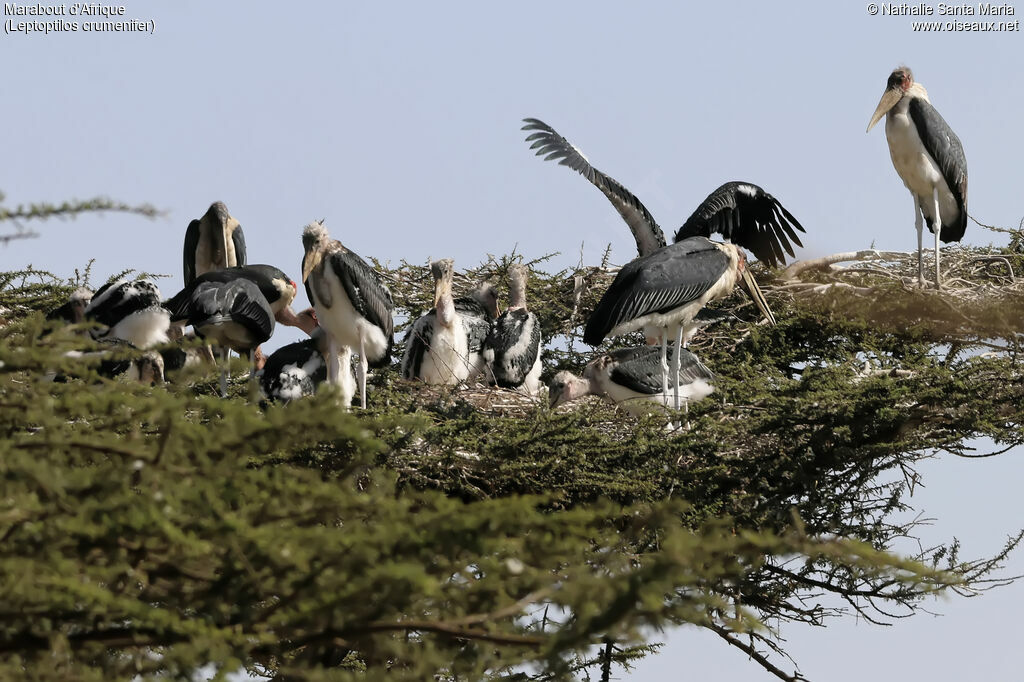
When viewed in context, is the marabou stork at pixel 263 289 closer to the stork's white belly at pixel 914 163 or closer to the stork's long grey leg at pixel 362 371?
the stork's long grey leg at pixel 362 371

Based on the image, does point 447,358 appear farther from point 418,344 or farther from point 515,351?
point 515,351

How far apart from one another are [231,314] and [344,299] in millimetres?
698

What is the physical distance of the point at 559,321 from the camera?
12039 millimetres

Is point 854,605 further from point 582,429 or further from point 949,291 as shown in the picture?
point 949,291

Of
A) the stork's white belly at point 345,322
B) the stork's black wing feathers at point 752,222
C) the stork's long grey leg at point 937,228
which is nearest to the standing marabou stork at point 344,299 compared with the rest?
the stork's white belly at point 345,322

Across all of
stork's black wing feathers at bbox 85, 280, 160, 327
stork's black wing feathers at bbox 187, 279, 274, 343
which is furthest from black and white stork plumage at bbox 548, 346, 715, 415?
stork's black wing feathers at bbox 85, 280, 160, 327

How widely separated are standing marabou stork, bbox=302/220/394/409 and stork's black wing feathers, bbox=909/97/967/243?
4.68 m

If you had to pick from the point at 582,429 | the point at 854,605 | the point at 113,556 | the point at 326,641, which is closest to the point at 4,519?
the point at 113,556

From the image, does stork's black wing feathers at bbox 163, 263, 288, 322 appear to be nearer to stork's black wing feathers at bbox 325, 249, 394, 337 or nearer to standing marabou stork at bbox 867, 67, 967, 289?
stork's black wing feathers at bbox 325, 249, 394, 337

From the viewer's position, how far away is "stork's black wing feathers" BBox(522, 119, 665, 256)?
1159 centimetres

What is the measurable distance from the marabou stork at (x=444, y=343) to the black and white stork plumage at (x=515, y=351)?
11cm

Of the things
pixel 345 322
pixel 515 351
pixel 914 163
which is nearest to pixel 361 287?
pixel 345 322

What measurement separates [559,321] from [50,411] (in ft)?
24.4

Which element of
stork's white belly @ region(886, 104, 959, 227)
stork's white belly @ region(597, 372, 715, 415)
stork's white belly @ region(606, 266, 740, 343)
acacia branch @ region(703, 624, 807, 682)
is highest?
stork's white belly @ region(886, 104, 959, 227)
